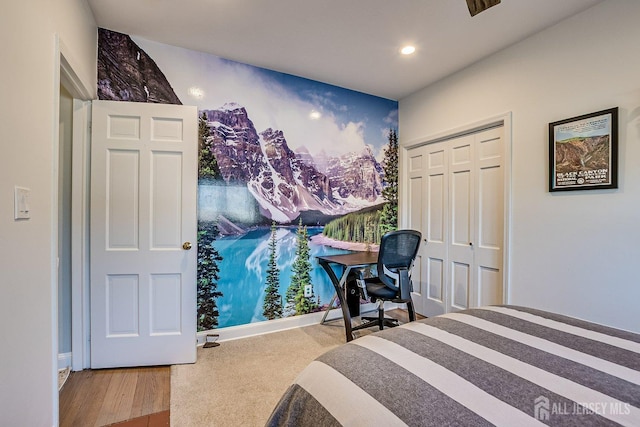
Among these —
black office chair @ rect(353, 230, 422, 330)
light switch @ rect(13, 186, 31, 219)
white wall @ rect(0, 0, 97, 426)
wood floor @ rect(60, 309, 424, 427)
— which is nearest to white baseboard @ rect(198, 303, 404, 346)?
wood floor @ rect(60, 309, 424, 427)

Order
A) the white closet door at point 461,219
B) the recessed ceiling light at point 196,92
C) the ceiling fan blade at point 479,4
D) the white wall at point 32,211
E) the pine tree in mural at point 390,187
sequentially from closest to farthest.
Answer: the white wall at point 32,211, the ceiling fan blade at point 479,4, the recessed ceiling light at point 196,92, the white closet door at point 461,219, the pine tree in mural at point 390,187

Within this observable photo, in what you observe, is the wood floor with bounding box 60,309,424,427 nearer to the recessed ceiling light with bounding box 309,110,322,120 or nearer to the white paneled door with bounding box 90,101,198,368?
the white paneled door with bounding box 90,101,198,368

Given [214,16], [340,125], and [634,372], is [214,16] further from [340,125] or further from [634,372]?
[634,372]

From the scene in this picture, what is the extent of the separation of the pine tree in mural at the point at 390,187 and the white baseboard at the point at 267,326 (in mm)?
1071

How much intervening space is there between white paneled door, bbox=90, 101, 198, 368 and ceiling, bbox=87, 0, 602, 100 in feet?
2.06

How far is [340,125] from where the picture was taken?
3336 millimetres

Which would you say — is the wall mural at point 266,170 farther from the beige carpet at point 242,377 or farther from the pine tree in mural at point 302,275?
the beige carpet at point 242,377

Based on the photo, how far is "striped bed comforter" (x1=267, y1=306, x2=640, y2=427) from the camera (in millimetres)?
709

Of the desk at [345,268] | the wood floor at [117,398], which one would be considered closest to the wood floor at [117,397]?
the wood floor at [117,398]

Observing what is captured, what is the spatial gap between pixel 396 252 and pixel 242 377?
1572 millimetres

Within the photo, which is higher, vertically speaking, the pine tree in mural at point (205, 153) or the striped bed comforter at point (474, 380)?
the pine tree in mural at point (205, 153)

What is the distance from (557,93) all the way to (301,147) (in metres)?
2.20

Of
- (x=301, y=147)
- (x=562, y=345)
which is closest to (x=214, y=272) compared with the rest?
(x=301, y=147)

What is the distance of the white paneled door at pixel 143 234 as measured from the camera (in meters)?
2.19
